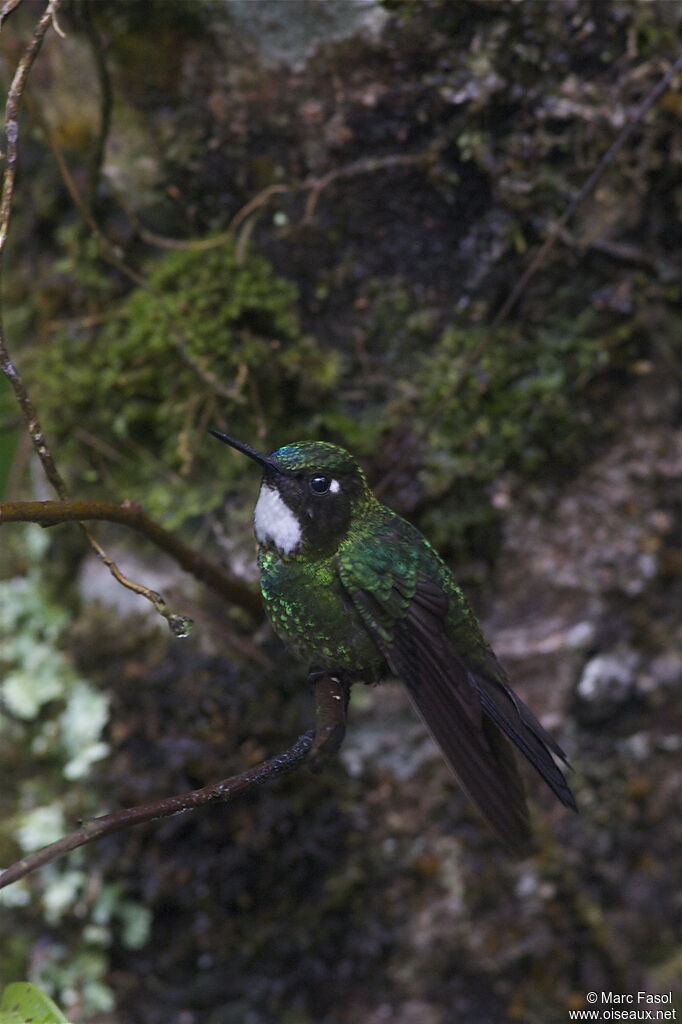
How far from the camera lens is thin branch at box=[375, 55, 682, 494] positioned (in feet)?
8.41

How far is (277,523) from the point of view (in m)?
1.90

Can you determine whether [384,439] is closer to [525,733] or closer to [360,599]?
[360,599]

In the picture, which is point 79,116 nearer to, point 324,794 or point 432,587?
point 432,587

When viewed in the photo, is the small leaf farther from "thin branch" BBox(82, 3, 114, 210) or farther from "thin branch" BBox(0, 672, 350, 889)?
"thin branch" BBox(82, 3, 114, 210)

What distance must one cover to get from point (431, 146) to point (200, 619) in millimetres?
1560

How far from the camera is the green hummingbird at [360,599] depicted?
181cm

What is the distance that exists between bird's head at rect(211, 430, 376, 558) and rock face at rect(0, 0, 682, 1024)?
768 millimetres

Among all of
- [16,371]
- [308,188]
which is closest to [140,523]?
[16,371]

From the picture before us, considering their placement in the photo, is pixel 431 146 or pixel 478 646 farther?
pixel 431 146

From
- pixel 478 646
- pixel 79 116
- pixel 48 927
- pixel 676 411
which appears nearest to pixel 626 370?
pixel 676 411

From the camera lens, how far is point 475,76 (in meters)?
2.56

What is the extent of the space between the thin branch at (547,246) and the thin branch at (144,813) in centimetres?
125

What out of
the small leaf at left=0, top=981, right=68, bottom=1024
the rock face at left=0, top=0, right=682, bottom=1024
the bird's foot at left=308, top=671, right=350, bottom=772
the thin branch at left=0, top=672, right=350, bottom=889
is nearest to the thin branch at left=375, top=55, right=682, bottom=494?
the rock face at left=0, top=0, right=682, bottom=1024

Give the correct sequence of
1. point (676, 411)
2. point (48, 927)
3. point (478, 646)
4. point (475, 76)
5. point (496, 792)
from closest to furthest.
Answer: point (496, 792), point (478, 646), point (475, 76), point (48, 927), point (676, 411)
